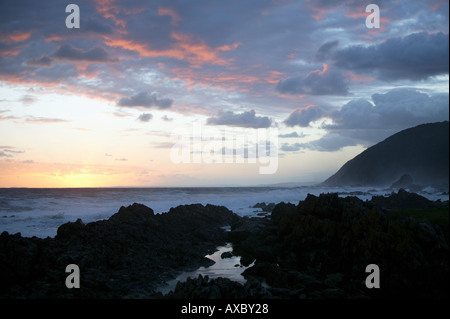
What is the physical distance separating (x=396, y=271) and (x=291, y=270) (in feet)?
16.5

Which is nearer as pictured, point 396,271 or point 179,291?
point 179,291

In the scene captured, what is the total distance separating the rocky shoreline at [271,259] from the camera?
14.0 metres

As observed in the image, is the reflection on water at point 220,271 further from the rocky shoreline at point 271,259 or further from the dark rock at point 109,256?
the dark rock at point 109,256

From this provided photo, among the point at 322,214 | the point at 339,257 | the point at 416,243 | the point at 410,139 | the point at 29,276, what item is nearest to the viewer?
the point at 29,276

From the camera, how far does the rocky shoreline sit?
1402 cm

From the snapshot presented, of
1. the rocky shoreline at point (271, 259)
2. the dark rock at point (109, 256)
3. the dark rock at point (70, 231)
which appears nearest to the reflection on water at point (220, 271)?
the rocky shoreline at point (271, 259)

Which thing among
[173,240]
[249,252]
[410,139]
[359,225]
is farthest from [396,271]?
[410,139]

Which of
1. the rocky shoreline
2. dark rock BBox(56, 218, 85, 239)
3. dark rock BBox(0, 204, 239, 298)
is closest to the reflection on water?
the rocky shoreline

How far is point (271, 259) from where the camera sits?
21094 mm

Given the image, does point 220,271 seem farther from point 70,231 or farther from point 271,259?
point 70,231

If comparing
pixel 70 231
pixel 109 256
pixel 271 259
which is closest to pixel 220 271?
pixel 271 259

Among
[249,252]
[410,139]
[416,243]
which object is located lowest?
[249,252]
